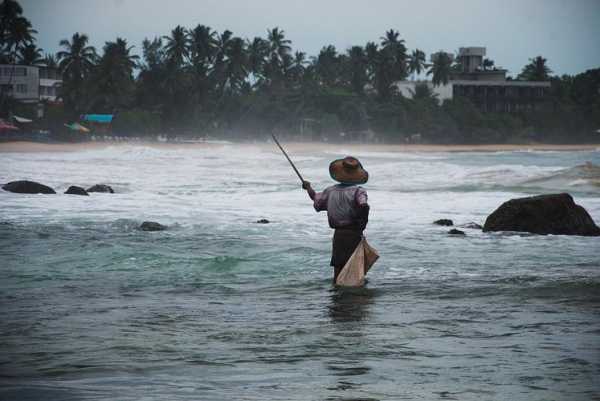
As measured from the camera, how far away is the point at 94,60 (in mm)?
77750

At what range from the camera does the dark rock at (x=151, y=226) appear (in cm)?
1393

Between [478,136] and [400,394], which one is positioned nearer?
[400,394]

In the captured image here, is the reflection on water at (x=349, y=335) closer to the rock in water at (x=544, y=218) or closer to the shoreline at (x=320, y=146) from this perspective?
the rock in water at (x=544, y=218)

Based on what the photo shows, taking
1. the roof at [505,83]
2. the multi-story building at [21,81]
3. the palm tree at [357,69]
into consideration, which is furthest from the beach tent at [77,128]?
the roof at [505,83]

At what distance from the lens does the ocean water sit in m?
4.59

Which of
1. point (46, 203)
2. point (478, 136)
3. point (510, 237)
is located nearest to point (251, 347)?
point (510, 237)

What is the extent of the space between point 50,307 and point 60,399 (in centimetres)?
321

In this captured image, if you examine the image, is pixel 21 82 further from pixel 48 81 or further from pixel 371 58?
pixel 371 58

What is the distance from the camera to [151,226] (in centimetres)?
1402

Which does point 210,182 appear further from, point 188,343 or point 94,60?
point 94,60

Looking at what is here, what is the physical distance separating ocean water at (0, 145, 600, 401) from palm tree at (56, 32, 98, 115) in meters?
60.9

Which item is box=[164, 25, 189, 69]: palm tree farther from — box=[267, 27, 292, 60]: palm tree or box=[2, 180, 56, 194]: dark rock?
box=[2, 180, 56, 194]: dark rock

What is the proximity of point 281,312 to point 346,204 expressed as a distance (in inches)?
48.5

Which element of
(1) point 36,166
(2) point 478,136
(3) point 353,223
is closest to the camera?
(3) point 353,223
